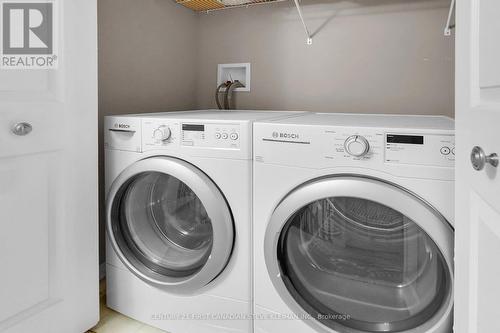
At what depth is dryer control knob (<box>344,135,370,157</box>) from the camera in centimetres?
108

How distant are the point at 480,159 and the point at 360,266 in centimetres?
66

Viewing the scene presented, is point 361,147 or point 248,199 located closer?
point 361,147

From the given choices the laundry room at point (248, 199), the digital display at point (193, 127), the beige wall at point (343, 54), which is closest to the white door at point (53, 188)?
A: the laundry room at point (248, 199)

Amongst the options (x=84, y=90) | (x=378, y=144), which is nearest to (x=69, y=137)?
(x=84, y=90)

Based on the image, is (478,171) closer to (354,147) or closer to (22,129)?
(354,147)

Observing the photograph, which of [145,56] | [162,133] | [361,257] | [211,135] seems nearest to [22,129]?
[162,133]

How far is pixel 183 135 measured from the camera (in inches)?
54.9

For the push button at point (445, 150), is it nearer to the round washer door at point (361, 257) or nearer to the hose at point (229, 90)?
the round washer door at point (361, 257)

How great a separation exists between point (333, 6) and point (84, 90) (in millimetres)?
1429

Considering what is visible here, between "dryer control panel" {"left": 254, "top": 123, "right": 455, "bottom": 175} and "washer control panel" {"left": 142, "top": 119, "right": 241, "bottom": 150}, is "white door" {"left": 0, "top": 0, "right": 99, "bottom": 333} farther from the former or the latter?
"dryer control panel" {"left": 254, "top": 123, "right": 455, "bottom": 175}

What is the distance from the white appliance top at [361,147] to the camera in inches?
39.9

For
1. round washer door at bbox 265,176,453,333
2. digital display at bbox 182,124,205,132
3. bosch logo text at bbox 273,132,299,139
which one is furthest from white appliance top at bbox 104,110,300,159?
round washer door at bbox 265,176,453,333

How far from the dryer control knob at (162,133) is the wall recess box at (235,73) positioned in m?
1.01

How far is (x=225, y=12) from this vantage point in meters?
2.36
